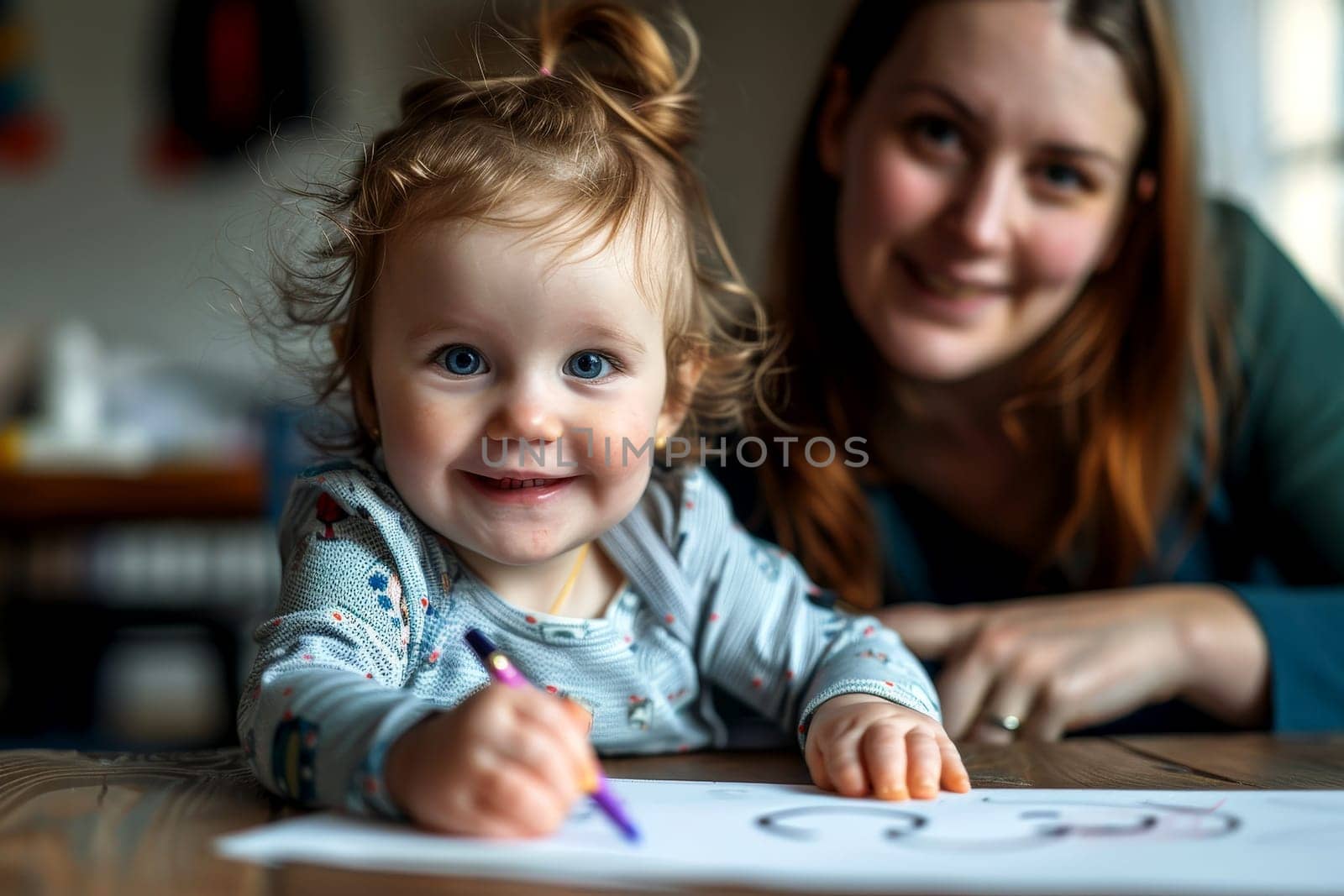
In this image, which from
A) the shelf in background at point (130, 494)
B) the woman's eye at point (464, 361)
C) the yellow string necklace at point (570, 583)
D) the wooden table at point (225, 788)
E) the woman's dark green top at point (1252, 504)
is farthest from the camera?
the shelf in background at point (130, 494)

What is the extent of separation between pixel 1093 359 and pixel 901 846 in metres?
0.76

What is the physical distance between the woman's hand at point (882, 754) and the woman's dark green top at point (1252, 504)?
0.45 meters

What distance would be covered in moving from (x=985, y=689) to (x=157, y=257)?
151 inches

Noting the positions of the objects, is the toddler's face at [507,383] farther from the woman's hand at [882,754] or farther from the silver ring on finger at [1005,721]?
the silver ring on finger at [1005,721]

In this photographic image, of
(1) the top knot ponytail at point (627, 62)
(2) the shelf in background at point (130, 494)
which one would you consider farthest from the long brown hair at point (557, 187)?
(2) the shelf in background at point (130, 494)

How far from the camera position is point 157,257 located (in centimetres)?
404

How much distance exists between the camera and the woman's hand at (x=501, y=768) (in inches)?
18.4

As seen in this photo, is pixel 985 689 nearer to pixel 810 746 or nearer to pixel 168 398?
pixel 810 746

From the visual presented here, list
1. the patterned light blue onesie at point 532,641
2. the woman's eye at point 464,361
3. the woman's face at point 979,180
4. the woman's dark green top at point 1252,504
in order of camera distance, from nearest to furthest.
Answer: the patterned light blue onesie at point 532,641 < the woman's eye at point 464,361 < the woman's face at point 979,180 < the woman's dark green top at point 1252,504

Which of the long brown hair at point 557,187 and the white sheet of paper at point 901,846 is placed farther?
the long brown hair at point 557,187

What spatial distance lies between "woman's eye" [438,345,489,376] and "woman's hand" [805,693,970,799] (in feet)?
0.90

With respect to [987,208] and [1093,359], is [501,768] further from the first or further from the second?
[1093,359]

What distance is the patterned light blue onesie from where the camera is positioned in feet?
1.77

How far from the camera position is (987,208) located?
38.7 inches
